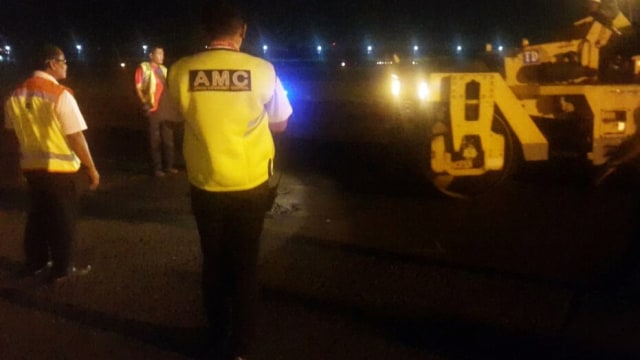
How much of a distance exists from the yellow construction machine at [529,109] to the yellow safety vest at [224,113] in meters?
5.35

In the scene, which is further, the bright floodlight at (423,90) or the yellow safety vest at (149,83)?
the yellow safety vest at (149,83)

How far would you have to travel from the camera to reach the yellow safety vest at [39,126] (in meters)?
7.18

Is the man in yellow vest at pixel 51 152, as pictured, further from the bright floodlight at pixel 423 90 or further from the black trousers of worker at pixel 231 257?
the bright floodlight at pixel 423 90

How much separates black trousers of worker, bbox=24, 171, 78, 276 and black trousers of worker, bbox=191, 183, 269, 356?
212cm

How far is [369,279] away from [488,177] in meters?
4.09

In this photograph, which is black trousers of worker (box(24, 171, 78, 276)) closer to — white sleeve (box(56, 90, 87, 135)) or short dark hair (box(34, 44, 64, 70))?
white sleeve (box(56, 90, 87, 135))

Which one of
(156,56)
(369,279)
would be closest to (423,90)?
(156,56)

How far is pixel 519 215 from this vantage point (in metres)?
9.83

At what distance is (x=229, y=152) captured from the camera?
5.35 meters

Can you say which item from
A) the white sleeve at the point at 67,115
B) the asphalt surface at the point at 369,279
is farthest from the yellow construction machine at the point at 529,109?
the white sleeve at the point at 67,115

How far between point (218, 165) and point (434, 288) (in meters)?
2.39

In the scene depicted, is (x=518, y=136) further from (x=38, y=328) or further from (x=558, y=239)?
(x=38, y=328)

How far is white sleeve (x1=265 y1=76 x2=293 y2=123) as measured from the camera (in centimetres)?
550

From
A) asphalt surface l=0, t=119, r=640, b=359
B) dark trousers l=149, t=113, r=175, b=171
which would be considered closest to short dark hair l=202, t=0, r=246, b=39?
asphalt surface l=0, t=119, r=640, b=359
